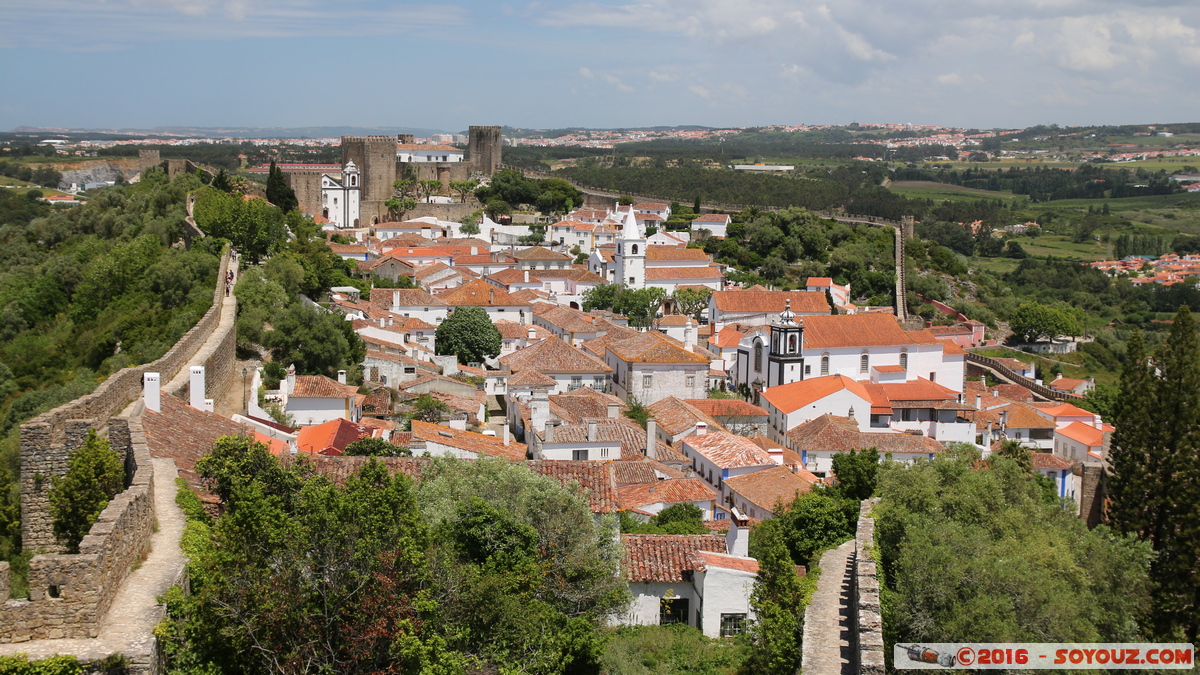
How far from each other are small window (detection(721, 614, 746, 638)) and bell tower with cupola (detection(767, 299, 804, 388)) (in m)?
20.6

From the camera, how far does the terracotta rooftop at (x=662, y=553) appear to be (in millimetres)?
11805

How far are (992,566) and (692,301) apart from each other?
33.4m

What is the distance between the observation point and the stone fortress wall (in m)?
5.69

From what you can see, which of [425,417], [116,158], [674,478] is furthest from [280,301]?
[116,158]

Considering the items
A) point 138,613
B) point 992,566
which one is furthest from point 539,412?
point 138,613

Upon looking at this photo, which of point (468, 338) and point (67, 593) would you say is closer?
point (67, 593)

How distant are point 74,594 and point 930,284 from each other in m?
55.4

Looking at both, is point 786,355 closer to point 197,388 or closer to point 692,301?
point 692,301

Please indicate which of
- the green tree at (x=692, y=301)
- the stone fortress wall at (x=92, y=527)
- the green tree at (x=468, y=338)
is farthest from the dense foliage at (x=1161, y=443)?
the green tree at (x=692, y=301)

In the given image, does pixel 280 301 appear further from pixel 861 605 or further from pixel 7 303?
pixel 861 605

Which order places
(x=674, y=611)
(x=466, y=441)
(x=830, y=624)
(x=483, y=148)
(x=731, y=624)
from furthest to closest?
(x=483, y=148) → (x=466, y=441) → (x=674, y=611) → (x=731, y=624) → (x=830, y=624)

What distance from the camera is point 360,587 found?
6965 mm

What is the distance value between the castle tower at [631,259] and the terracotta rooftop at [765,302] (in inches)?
161

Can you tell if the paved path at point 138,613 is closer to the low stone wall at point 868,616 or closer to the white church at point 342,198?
the low stone wall at point 868,616
